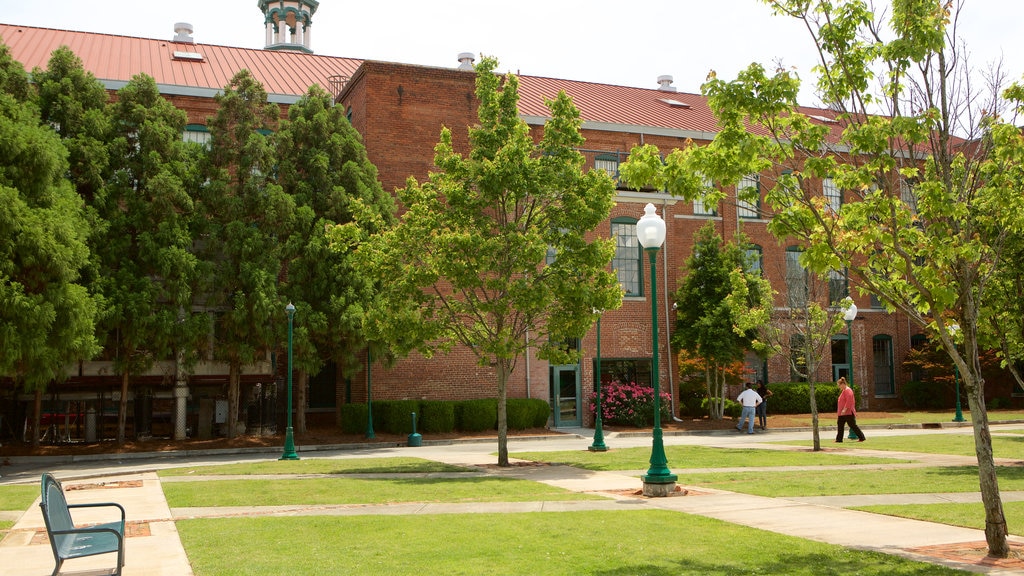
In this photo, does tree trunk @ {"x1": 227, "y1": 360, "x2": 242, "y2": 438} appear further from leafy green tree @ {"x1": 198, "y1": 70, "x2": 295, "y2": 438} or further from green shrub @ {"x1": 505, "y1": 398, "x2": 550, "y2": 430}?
green shrub @ {"x1": 505, "y1": 398, "x2": 550, "y2": 430}

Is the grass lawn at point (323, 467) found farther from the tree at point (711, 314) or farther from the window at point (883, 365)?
the window at point (883, 365)

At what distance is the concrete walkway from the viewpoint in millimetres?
7977

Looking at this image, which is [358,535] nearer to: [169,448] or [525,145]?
[525,145]

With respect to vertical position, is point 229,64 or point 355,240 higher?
point 229,64

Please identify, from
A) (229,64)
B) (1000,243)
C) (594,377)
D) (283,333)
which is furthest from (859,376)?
(1000,243)

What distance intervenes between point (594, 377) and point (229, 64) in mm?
21120

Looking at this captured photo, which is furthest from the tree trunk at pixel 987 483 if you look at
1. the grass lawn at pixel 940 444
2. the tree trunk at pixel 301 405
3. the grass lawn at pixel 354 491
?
the tree trunk at pixel 301 405

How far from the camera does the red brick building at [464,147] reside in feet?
105

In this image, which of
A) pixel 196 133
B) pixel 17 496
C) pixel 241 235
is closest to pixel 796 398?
pixel 241 235

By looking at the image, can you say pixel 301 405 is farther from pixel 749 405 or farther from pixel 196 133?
pixel 749 405

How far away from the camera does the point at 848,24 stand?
857 centimetres

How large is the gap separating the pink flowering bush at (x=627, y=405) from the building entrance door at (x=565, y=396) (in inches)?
42.7

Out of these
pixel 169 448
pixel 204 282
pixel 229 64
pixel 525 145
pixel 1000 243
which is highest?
pixel 229 64

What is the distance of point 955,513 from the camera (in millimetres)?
10164
